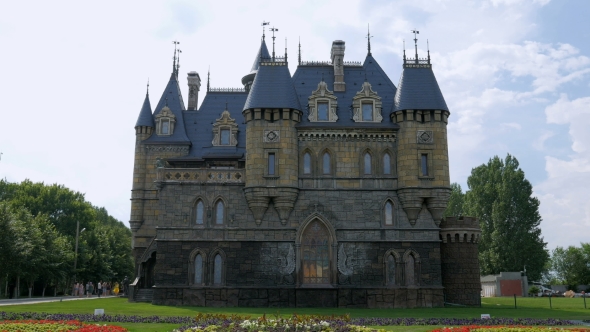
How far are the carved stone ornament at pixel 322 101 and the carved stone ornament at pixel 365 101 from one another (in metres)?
1.25

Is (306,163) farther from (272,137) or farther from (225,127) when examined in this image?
(225,127)

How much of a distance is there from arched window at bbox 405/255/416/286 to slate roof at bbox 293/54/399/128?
331 inches

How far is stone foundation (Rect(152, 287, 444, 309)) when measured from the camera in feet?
109

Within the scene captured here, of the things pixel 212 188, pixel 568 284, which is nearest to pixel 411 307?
pixel 212 188

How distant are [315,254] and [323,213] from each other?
2568 mm

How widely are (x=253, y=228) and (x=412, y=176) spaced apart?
10337mm

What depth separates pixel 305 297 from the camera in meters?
33.2

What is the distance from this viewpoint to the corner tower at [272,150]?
1339 inches

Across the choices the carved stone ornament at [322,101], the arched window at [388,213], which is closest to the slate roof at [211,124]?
the carved stone ornament at [322,101]

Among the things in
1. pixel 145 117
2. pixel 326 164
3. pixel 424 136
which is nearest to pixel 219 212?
pixel 326 164

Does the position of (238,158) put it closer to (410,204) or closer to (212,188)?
(212,188)

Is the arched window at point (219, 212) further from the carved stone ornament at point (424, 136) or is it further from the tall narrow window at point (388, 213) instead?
the carved stone ornament at point (424, 136)

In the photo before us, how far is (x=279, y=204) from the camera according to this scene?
34031 mm

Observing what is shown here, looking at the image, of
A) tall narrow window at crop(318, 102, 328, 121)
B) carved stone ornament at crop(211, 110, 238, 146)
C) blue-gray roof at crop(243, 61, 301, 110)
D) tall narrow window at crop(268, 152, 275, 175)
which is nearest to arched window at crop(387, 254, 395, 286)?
tall narrow window at crop(268, 152, 275, 175)
